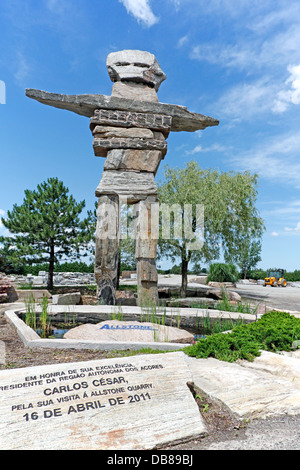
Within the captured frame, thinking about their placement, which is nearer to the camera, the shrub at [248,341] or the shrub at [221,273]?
the shrub at [248,341]

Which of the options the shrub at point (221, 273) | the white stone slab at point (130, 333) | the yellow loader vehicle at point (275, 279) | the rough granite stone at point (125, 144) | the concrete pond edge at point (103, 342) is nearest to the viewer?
the concrete pond edge at point (103, 342)

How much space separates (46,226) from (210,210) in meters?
6.41

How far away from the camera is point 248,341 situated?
377 centimetres

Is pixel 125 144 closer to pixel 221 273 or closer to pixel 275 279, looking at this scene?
pixel 221 273

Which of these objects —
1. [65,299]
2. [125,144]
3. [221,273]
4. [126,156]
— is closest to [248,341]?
[126,156]

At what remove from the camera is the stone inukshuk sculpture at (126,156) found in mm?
7207

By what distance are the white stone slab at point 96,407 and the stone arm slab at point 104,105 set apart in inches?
248

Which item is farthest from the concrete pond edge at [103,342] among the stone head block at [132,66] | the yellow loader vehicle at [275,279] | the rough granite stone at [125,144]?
the yellow loader vehicle at [275,279]

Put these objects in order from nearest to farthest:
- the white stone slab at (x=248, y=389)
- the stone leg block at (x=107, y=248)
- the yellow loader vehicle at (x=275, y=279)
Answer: the white stone slab at (x=248, y=389), the stone leg block at (x=107, y=248), the yellow loader vehicle at (x=275, y=279)

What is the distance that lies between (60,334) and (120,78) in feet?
19.8

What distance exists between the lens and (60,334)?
5.00 meters

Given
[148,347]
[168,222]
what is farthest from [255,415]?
[168,222]

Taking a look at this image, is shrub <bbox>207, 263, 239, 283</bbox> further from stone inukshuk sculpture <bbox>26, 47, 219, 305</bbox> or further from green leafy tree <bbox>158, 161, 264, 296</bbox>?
stone inukshuk sculpture <bbox>26, 47, 219, 305</bbox>

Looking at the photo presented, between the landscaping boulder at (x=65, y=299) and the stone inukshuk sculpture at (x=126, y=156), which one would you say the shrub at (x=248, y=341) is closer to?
the stone inukshuk sculpture at (x=126, y=156)
